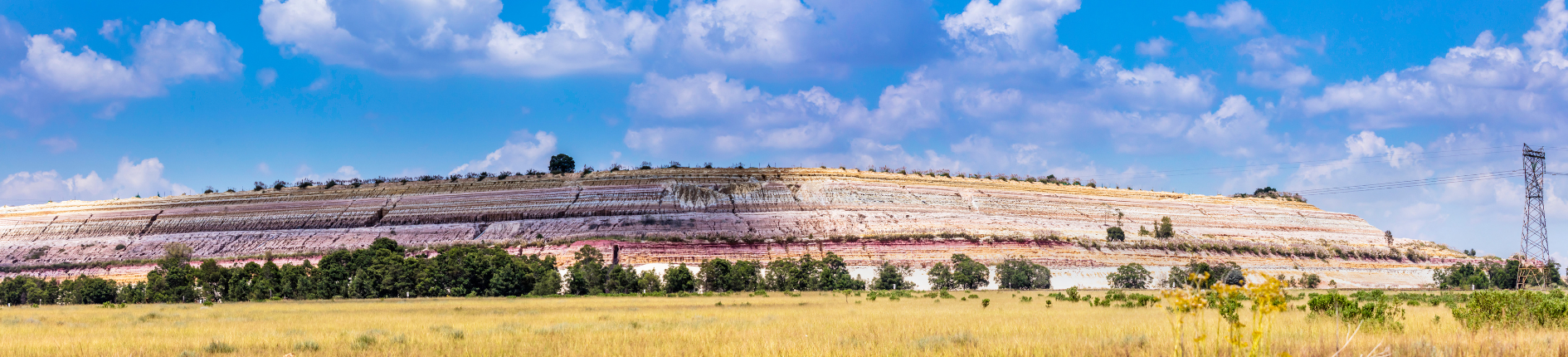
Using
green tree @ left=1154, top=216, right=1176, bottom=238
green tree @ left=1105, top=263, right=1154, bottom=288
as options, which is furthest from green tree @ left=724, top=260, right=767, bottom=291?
green tree @ left=1154, top=216, right=1176, bottom=238

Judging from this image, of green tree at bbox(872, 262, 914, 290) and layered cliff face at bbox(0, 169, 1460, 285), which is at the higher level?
layered cliff face at bbox(0, 169, 1460, 285)

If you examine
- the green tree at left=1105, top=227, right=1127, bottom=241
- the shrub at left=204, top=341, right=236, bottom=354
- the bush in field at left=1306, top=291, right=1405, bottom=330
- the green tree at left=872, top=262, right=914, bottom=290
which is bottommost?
the shrub at left=204, top=341, right=236, bottom=354

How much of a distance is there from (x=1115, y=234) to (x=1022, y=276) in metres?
28.2

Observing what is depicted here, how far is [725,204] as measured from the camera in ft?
327

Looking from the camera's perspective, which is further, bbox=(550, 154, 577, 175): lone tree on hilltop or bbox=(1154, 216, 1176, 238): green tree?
bbox=(550, 154, 577, 175): lone tree on hilltop

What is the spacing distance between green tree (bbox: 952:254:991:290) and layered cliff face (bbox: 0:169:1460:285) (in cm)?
813

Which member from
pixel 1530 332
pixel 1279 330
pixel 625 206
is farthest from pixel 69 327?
pixel 625 206

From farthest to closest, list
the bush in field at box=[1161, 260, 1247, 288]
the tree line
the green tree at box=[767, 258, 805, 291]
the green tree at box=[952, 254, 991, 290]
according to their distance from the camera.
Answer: the green tree at box=[952, 254, 991, 290] → the green tree at box=[767, 258, 805, 291] → the tree line → the bush in field at box=[1161, 260, 1247, 288]

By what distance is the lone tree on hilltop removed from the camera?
396ft

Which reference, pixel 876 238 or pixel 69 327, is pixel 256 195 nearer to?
pixel 876 238

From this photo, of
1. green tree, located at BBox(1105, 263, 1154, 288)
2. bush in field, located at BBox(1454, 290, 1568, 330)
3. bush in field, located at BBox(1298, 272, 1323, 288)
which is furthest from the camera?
bush in field, located at BBox(1298, 272, 1323, 288)

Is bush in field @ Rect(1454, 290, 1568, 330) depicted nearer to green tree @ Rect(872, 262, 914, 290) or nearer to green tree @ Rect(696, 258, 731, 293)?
green tree @ Rect(696, 258, 731, 293)

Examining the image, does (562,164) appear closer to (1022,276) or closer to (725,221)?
(725,221)

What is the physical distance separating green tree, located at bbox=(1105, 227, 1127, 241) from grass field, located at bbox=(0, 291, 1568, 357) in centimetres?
6304
